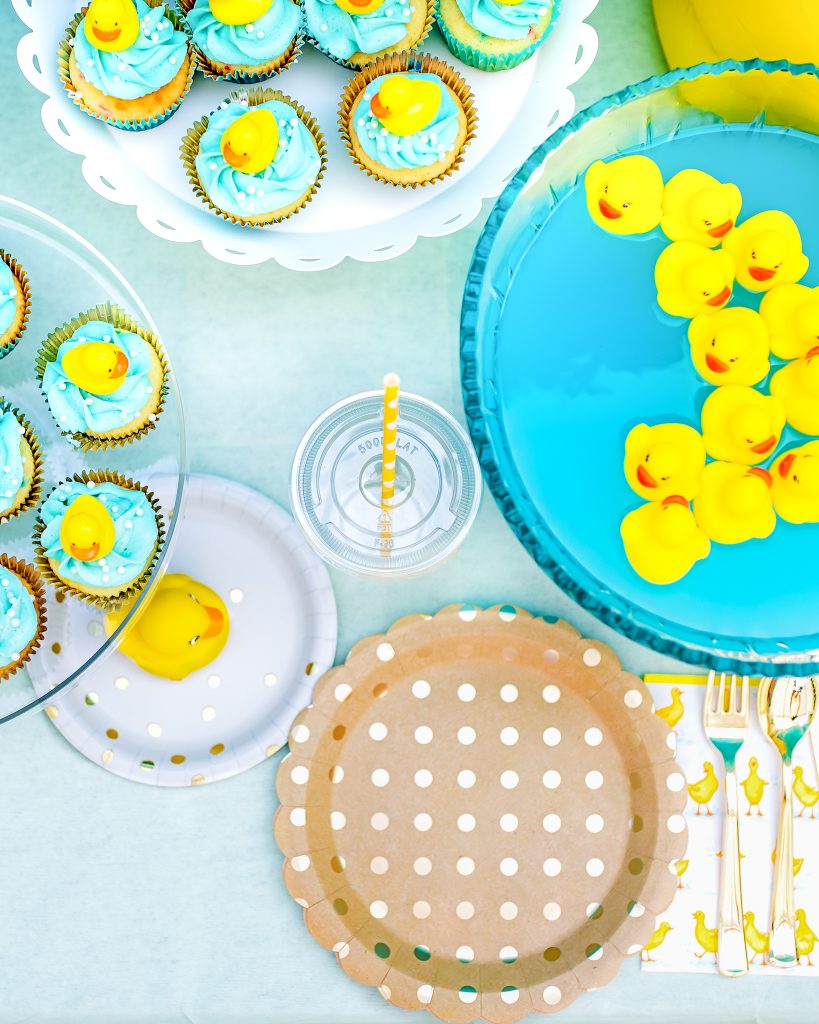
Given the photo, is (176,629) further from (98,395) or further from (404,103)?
(404,103)

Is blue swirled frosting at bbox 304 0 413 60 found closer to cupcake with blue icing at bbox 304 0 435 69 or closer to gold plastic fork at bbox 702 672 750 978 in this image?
cupcake with blue icing at bbox 304 0 435 69

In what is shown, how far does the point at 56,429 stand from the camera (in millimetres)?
1125

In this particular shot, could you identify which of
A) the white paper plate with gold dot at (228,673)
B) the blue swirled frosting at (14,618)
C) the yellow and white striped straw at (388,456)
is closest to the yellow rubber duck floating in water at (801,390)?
the yellow and white striped straw at (388,456)

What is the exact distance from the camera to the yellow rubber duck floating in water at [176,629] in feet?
3.40

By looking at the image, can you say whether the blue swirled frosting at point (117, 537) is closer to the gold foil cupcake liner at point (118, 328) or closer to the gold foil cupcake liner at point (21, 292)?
the gold foil cupcake liner at point (118, 328)

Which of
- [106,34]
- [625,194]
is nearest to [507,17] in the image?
[625,194]

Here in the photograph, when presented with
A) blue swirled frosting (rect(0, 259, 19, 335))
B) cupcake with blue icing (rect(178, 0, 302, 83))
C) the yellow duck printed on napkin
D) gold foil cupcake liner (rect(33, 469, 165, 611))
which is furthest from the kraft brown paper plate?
cupcake with blue icing (rect(178, 0, 302, 83))

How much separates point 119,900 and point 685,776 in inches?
28.7

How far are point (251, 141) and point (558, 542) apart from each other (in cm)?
56

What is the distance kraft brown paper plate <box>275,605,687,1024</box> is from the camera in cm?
110

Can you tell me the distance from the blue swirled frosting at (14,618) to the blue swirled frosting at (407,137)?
0.65 m

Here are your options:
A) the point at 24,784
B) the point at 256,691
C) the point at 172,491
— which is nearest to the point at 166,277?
the point at 172,491

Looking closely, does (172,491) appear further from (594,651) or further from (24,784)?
(594,651)

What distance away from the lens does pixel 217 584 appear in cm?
115
